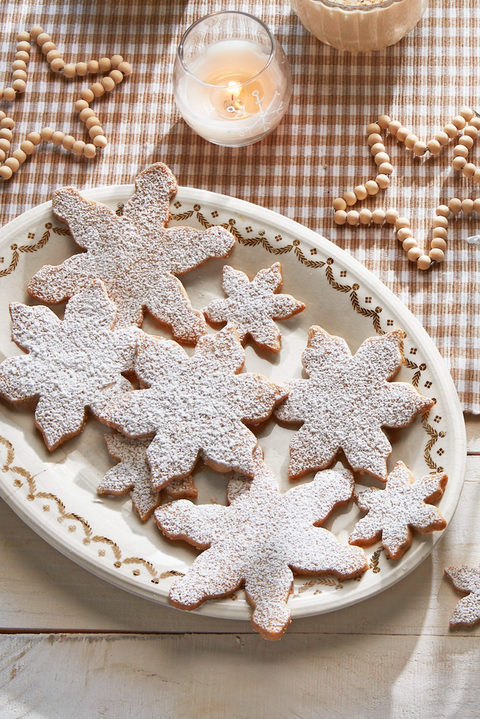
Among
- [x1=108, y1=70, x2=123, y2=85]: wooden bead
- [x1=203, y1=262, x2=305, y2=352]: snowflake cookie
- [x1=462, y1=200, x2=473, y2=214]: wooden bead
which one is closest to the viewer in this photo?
[x1=203, y1=262, x2=305, y2=352]: snowflake cookie

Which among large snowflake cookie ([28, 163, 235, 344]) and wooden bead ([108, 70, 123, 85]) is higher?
wooden bead ([108, 70, 123, 85])

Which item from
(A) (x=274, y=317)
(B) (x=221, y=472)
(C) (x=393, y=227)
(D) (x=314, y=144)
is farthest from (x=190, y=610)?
(D) (x=314, y=144)

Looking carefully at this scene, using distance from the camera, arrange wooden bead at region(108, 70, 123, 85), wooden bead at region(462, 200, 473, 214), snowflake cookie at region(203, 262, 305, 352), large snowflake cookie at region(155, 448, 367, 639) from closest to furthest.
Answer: large snowflake cookie at region(155, 448, 367, 639), snowflake cookie at region(203, 262, 305, 352), wooden bead at region(462, 200, 473, 214), wooden bead at region(108, 70, 123, 85)

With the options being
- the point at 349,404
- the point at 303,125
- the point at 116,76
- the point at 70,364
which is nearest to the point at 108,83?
the point at 116,76

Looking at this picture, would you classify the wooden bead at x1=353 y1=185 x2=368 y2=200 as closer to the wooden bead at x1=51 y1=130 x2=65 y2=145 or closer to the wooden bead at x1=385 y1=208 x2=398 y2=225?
the wooden bead at x1=385 y1=208 x2=398 y2=225

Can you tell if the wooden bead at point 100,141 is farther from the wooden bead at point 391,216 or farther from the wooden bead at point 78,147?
the wooden bead at point 391,216

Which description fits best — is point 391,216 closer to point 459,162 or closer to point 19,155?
point 459,162

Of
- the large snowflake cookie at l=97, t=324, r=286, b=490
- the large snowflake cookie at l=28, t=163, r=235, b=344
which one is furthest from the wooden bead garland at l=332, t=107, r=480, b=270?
the large snowflake cookie at l=97, t=324, r=286, b=490

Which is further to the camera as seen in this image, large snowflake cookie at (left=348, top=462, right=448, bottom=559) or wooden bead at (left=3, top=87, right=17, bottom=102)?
wooden bead at (left=3, top=87, right=17, bottom=102)
